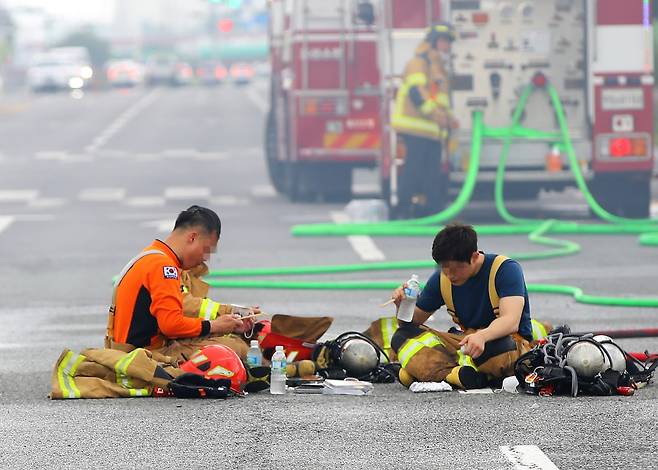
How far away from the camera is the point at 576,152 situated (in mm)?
18547

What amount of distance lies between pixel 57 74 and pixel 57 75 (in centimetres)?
4

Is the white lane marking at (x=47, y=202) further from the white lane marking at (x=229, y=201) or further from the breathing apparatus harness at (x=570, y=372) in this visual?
the breathing apparatus harness at (x=570, y=372)

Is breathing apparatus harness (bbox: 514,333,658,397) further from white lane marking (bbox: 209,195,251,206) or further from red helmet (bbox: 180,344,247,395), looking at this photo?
white lane marking (bbox: 209,195,251,206)

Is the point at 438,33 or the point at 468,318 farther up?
the point at 438,33

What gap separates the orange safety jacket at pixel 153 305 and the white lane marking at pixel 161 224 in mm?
10008

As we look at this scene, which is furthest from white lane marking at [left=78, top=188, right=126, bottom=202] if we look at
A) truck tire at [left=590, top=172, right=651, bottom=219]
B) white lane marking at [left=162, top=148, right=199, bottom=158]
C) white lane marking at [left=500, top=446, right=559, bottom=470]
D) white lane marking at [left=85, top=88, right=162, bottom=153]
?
white lane marking at [left=500, top=446, right=559, bottom=470]

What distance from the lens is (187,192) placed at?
82.5 ft

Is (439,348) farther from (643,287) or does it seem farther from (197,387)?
(643,287)

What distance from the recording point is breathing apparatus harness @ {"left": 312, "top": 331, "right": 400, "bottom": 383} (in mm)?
8852

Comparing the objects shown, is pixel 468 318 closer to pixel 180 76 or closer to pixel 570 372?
pixel 570 372

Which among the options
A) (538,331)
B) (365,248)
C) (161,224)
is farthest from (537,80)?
(538,331)

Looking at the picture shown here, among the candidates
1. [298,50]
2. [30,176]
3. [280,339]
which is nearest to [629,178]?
[298,50]

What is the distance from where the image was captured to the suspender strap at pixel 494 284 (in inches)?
336

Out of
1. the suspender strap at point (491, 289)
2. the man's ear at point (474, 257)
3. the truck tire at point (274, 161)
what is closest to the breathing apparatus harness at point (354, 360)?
the suspender strap at point (491, 289)
